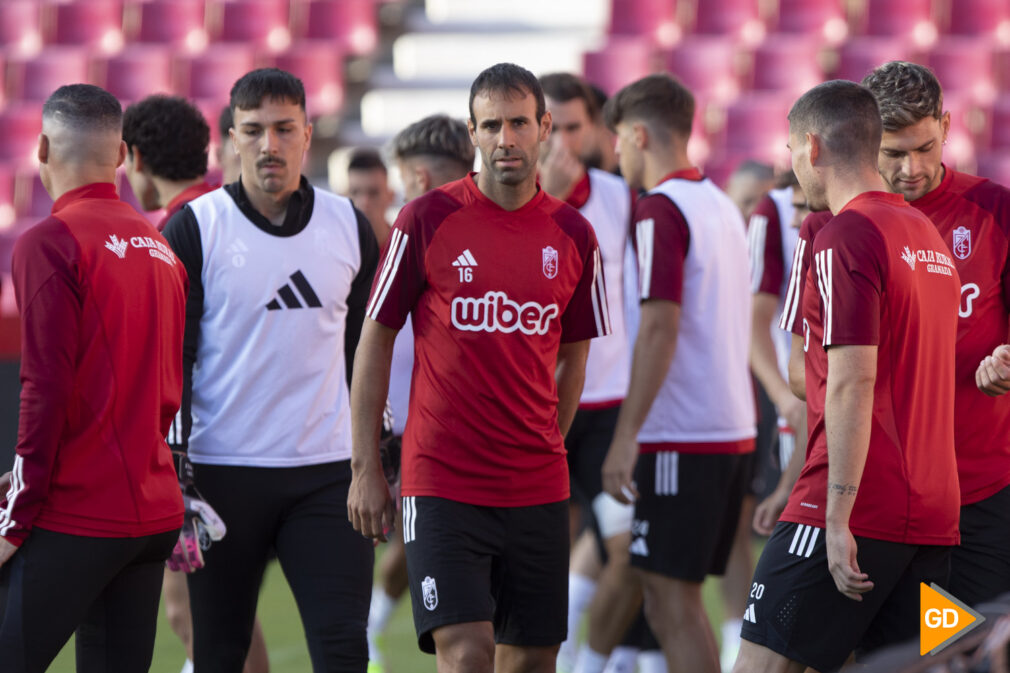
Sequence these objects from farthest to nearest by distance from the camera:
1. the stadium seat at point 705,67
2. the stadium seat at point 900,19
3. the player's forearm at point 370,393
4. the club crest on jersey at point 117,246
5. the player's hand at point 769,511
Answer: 1. the stadium seat at point 900,19
2. the stadium seat at point 705,67
3. the player's hand at point 769,511
4. the player's forearm at point 370,393
5. the club crest on jersey at point 117,246

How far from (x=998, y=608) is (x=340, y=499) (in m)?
2.07

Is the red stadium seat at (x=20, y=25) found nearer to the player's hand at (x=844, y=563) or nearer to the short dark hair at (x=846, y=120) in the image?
the short dark hair at (x=846, y=120)

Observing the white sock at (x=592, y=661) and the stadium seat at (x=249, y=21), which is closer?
the white sock at (x=592, y=661)

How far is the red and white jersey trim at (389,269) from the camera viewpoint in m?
3.74

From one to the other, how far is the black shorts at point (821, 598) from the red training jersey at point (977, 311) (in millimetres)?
432

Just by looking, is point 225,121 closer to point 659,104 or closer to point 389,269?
point 389,269

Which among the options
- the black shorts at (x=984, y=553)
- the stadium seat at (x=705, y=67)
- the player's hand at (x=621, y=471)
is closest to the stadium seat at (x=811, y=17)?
the stadium seat at (x=705, y=67)

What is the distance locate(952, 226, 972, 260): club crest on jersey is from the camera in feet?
12.1

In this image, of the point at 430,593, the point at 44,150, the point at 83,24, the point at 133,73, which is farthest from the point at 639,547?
the point at 83,24

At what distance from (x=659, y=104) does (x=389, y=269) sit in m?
1.63

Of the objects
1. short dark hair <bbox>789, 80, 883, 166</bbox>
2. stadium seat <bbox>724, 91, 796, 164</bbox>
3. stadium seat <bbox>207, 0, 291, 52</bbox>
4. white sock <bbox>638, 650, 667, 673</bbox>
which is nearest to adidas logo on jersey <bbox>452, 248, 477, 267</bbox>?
short dark hair <bbox>789, 80, 883, 166</bbox>

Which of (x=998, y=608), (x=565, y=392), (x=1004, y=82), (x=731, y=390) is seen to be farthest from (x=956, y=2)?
(x=998, y=608)

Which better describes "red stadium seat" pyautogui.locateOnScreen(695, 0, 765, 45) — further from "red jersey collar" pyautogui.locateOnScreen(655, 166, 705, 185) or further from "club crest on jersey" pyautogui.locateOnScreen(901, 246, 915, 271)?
"club crest on jersey" pyautogui.locateOnScreen(901, 246, 915, 271)

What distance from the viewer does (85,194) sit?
342cm
